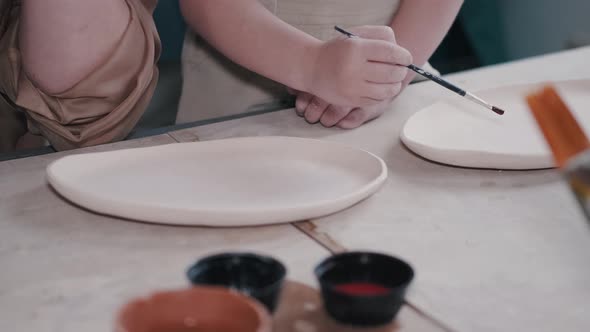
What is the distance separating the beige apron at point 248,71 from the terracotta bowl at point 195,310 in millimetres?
817

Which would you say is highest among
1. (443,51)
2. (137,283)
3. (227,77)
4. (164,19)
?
(137,283)

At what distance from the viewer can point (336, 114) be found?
102 cm

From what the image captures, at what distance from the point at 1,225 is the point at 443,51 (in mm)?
2204

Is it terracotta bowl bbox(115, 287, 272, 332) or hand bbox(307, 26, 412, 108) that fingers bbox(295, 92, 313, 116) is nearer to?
hand bbox(307, 26, 412, 108)

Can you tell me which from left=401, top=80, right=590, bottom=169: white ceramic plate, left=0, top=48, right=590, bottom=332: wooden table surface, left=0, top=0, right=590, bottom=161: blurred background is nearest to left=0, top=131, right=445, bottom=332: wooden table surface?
left=0, top=48, right=590, bottom=332: wooden table surface

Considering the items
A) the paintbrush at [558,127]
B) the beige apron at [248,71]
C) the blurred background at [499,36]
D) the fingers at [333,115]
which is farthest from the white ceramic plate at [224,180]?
the blurred background at [499,36]

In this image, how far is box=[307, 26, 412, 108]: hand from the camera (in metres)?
0.94

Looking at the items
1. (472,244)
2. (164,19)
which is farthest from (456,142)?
(164,19)

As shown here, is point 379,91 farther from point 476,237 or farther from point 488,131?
point 476,237

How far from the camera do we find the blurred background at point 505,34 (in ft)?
6.82

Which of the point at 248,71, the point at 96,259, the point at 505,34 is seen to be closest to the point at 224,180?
the point at 96,259

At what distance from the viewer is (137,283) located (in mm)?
634

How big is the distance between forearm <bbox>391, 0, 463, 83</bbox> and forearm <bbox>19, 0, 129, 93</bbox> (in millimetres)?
470

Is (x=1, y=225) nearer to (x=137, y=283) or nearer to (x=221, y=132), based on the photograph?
(x=137, y=283)
